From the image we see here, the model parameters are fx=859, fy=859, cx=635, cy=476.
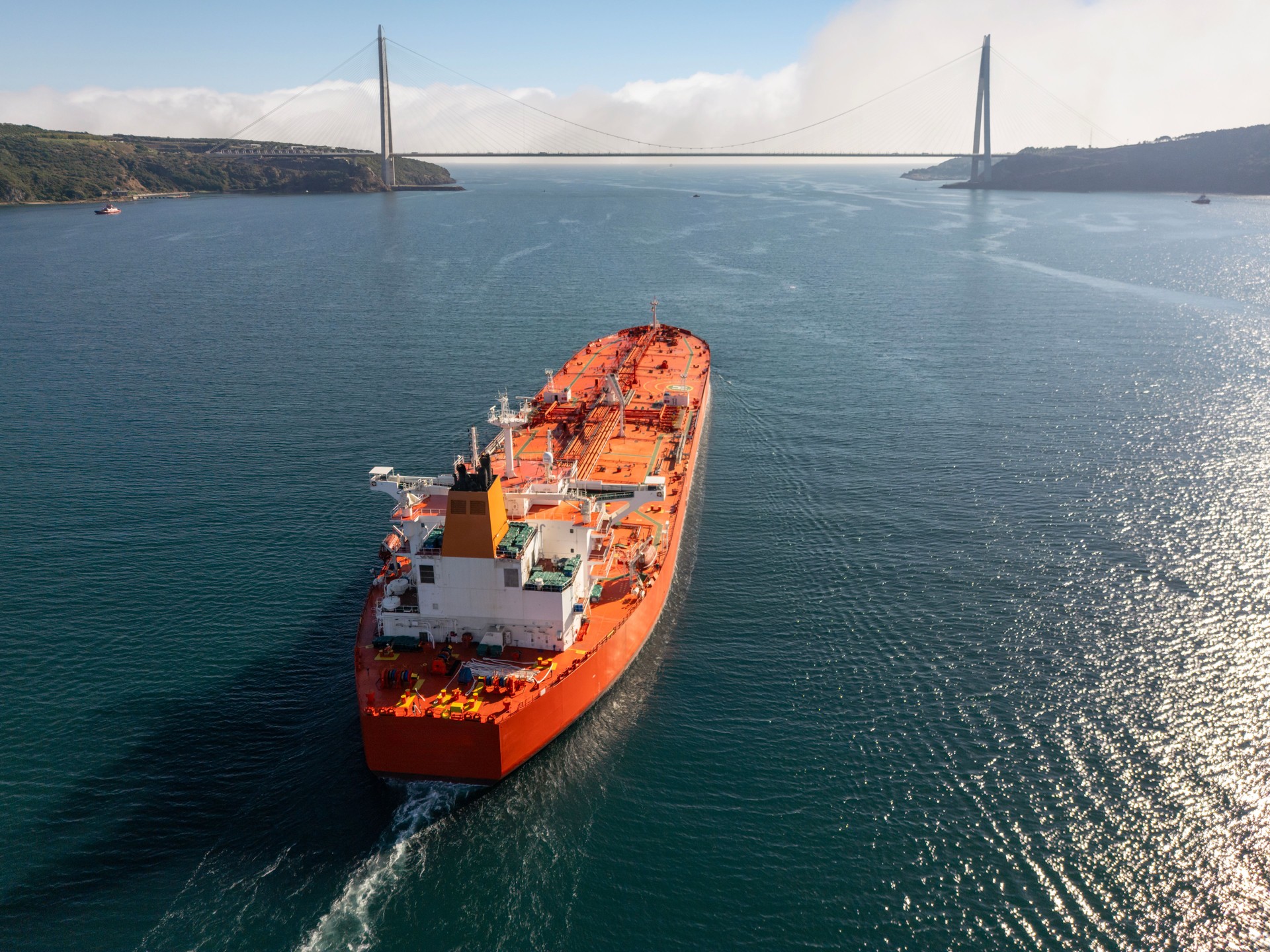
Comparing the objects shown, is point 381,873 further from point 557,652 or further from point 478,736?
point 557,652

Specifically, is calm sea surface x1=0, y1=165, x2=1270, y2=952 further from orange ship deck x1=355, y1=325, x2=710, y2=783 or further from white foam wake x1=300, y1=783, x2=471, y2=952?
orange ship deck x1=355, y1=325, x2=710, y2=783

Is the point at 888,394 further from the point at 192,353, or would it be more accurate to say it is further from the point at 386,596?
the point at 192,353

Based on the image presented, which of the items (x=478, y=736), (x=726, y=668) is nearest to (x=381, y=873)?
(x=478, y=736)

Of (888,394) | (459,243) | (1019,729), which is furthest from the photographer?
(459,243)

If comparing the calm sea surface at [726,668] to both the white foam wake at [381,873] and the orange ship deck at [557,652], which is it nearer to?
the white foam wake at [381,873]

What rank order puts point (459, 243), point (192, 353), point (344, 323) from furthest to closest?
point (459, 243)
point (344, 323)
point (192, 353)

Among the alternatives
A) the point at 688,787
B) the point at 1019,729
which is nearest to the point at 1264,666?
the point at 1019,729

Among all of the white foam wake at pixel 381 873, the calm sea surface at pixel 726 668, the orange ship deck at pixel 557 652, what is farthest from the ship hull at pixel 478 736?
the calm sea surface at pixel 726 668
